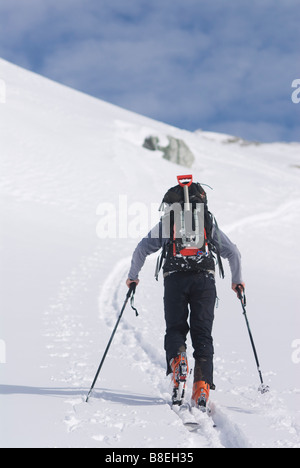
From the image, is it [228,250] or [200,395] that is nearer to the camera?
[200,395]

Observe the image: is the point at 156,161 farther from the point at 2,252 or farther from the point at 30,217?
the point at 2,252

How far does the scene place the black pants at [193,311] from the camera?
4.27 meters

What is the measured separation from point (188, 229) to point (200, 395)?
4.58 ft

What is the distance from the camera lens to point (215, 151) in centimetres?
3878

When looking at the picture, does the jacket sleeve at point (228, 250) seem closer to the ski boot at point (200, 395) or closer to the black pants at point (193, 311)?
the black pants at point (193, 311)

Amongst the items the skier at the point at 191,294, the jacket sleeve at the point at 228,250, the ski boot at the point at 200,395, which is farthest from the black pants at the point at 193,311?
the jacket sleeve at the point at 228,250

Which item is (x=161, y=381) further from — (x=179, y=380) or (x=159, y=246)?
(x=159, y=246)

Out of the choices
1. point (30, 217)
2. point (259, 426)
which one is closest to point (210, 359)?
point (259, 426)

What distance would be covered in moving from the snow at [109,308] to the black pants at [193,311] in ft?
1.50

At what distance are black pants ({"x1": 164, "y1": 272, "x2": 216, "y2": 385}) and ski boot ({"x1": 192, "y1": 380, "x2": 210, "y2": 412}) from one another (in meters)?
0.17

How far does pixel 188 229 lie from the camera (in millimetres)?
4324

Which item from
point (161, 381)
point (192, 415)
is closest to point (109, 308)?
point (161, 381)

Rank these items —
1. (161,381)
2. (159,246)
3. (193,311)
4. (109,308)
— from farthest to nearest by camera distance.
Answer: (109,308)
(161,381)
(159,246)
(193,311)

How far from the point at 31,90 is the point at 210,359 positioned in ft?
119
